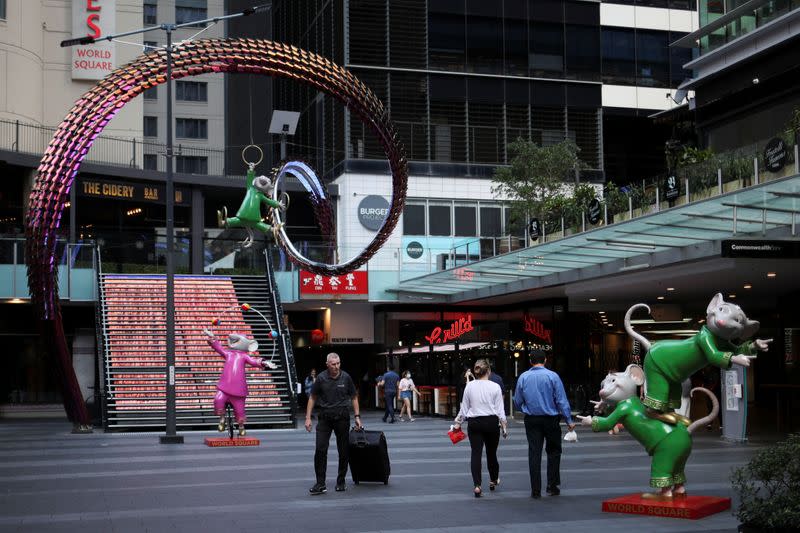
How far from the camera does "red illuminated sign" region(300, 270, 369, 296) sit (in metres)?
39.2

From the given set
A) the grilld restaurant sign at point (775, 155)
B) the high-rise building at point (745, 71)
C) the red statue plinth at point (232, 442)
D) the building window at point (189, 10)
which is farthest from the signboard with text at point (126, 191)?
the building window at point (189, 10)

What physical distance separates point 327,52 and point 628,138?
621 inches

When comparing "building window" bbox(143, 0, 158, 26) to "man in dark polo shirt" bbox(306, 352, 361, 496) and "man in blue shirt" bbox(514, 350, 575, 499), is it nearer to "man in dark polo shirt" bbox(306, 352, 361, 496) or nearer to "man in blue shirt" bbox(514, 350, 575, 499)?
"man in dark polo shirt" bbox(306, 352, 361, 496)

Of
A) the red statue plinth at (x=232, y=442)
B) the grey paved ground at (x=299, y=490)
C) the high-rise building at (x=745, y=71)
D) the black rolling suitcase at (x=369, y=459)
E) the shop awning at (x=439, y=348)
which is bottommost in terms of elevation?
the red statue plinth at (x=232, y=442)

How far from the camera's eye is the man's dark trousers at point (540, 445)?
45.1 ft

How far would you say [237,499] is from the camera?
13891mm

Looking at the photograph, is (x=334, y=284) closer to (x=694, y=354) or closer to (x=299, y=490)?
(x=299, y=490)

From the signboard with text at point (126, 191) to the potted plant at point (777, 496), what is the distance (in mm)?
33835

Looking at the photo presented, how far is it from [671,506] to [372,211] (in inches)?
1392

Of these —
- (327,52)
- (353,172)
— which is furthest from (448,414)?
(327,52)

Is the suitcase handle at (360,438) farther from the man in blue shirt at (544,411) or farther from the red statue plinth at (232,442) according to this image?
the red statue plinth at (232,442)

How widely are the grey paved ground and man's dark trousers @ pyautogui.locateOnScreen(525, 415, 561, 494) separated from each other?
0.94 ft

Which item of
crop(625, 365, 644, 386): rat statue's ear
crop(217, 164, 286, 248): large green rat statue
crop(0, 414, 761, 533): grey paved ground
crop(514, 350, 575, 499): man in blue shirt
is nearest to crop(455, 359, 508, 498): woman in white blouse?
crop(514, 350, 575, 499): man in blue shirt

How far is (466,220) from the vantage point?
48.7 m
